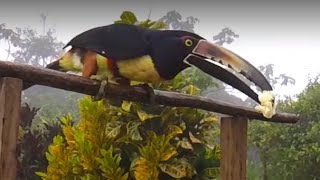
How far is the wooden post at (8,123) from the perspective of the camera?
1.49 meters

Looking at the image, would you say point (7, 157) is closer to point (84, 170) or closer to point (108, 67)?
point (108, 67)

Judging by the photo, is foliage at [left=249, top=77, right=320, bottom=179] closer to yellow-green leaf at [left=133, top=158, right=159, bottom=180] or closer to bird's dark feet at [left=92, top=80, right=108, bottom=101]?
yellow-green leaf at [left=133, top=158, right=159, bottom=180]

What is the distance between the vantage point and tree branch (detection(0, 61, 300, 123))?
61.3 inches

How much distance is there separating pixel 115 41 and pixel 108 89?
15 cm

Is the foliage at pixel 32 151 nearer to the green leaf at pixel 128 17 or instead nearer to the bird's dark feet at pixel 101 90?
the green leaf at pixel 128 17

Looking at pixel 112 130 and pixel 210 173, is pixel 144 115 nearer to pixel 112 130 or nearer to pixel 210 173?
pixel 112 130

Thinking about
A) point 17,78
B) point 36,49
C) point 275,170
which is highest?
point 36,49

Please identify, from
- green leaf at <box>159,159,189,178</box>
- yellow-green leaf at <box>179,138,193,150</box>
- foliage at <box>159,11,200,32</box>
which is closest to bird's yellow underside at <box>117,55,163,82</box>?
green leaf at <box>159,159,189,178</box>

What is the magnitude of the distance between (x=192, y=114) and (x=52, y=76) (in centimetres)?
134

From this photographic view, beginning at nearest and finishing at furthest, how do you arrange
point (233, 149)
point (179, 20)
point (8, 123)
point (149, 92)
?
1. point (8, 123)
2. point (149, 92)
3. point (233, 149)
4. point (179, 20)

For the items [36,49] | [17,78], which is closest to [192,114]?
[17,78]

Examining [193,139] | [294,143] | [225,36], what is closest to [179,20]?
[225,36]

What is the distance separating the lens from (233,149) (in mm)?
2201

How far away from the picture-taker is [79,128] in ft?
8.73
